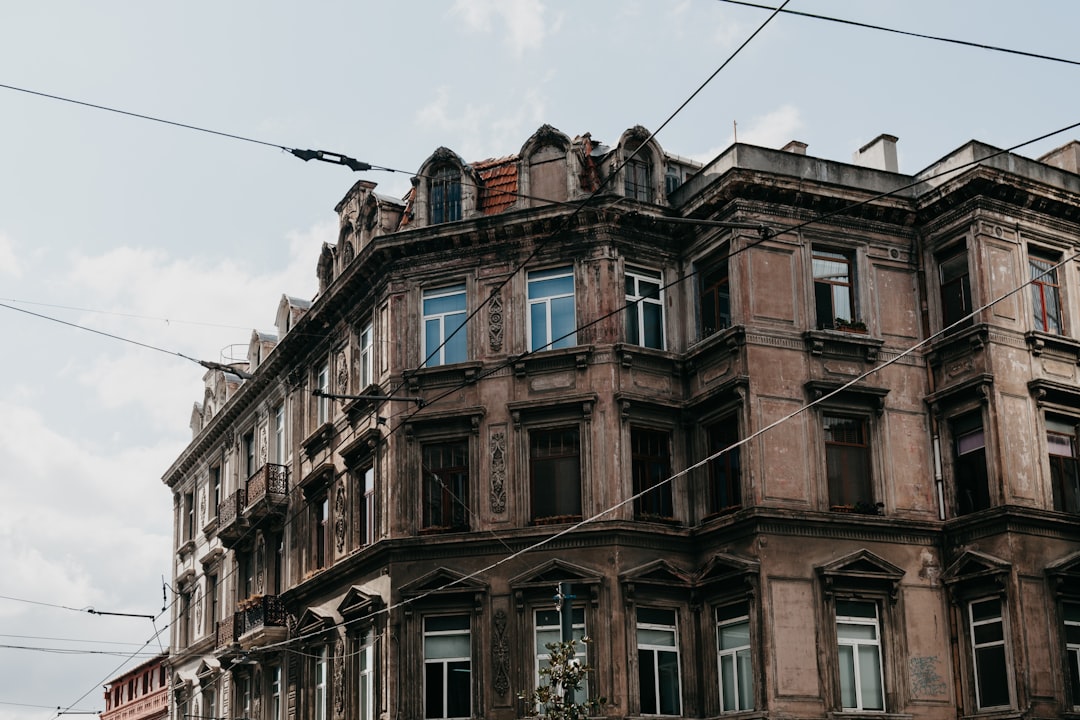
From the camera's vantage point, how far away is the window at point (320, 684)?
116 feet

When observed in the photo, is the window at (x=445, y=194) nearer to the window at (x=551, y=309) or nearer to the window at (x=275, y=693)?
the window at (x=551, y=309)

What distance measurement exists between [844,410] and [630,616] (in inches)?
243

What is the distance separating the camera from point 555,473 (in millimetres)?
31062

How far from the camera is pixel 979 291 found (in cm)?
3041

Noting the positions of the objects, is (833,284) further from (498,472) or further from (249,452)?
(249,452)

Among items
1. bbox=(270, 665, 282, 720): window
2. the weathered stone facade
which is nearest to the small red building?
bbox=(270, 665, 282, 720): window

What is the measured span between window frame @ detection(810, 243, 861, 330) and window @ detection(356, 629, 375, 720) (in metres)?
12.0

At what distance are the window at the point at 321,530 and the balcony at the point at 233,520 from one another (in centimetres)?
509

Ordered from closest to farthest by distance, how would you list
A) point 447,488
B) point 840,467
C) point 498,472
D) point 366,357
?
point 840,467 → point 498,472 → point 447,488 → point 366,357

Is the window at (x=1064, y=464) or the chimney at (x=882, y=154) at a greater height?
the chimney at (x=882, y=154)

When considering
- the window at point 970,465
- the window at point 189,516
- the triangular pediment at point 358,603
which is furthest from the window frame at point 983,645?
the window at point 189,516

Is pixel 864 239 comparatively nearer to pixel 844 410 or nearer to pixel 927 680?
pixel 844 410

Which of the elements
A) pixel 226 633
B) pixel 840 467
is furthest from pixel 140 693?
pixel 840 467

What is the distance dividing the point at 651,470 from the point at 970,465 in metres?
6.61
